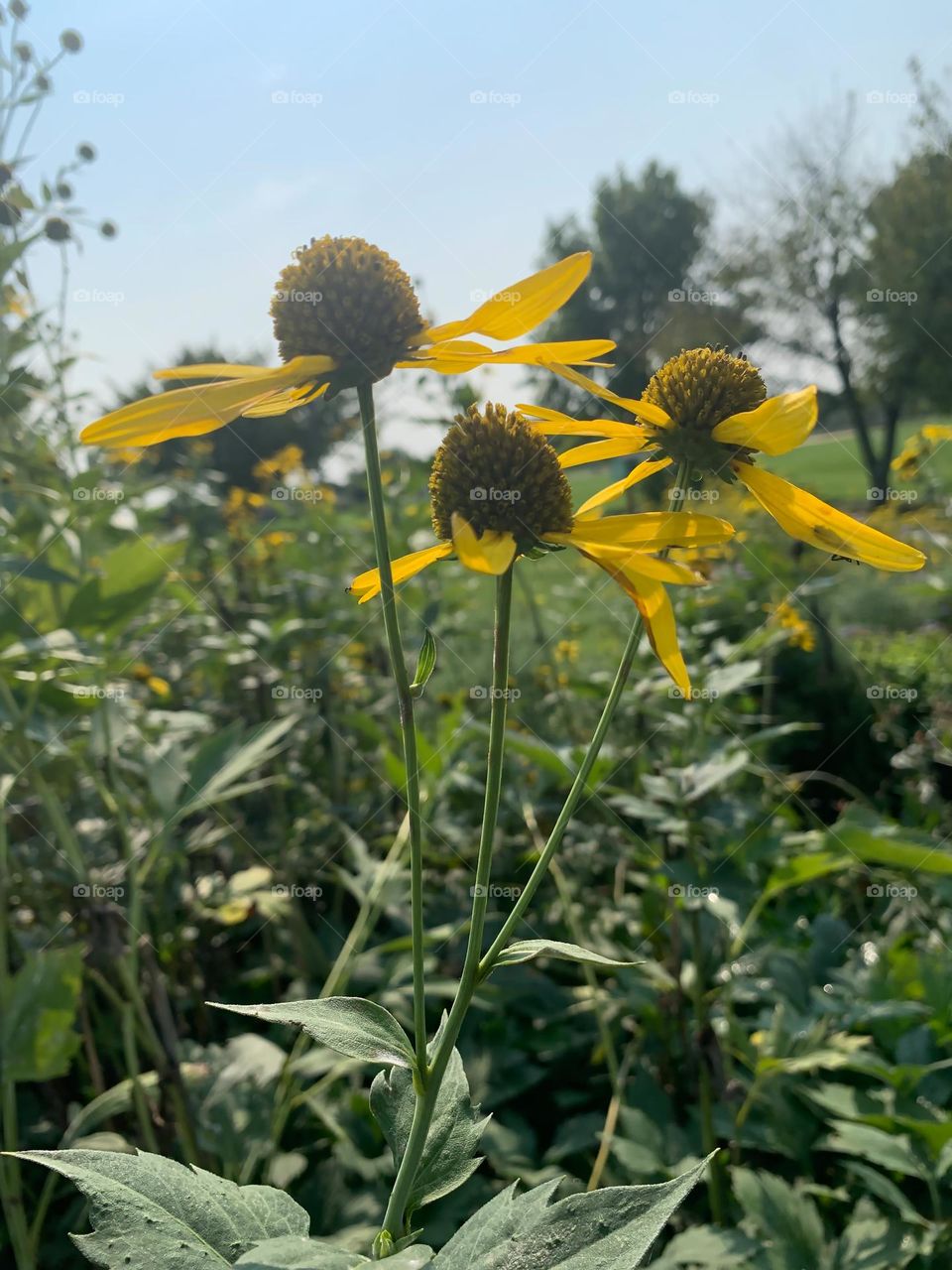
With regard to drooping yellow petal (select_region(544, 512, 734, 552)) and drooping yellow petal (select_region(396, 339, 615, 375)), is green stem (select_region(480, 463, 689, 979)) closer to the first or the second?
drooping yellow petal (select_region(544, 512, 734, 552))

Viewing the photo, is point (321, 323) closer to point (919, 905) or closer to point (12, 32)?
point (12, 32)

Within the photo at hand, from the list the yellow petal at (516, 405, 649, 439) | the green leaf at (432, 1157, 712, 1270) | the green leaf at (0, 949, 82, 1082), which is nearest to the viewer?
the green leaf at (432, 1157, 712, 1270)

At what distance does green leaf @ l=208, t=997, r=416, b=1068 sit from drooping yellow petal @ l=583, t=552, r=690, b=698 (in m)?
0.33

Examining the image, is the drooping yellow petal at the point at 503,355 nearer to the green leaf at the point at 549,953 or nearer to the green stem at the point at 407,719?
the green stem at the point at 407,719

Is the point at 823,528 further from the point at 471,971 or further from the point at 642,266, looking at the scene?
the point at 642,266

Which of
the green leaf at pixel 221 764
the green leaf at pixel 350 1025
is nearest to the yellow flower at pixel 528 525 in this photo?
the green leaf at pixel 350 1025

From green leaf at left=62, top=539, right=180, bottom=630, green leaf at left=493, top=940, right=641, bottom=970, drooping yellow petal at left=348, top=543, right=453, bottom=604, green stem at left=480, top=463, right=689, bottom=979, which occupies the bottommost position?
green leaf at left=493, top=940, right=641, bottom=970

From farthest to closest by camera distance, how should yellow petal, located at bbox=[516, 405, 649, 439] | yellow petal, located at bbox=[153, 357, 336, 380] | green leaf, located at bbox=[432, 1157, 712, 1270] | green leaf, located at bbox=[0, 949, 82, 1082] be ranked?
green leaf, located at bbox=[0, 949, 82, 1082], yellow petal, located at bbox=[516, 405, 649, 439], yellow petal, located at bbox=[153, 357, 336, 380], green leaf, located at bbox=[432, 1157, 712, 1270]

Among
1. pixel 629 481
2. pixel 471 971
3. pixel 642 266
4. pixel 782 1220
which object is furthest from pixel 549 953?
pixel 642 266

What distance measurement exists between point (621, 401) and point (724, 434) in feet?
0.43

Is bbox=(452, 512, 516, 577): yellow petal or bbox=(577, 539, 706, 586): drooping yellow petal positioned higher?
bbox=(452, 512, 516, 577): yellow petal

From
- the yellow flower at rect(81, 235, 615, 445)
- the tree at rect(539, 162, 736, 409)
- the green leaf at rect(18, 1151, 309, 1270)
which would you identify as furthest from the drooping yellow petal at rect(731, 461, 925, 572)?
the tree at rect(539, 162, 736, 409)

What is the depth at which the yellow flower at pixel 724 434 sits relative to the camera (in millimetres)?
758

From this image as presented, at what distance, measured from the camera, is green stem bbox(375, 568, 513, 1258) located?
0.65 m
